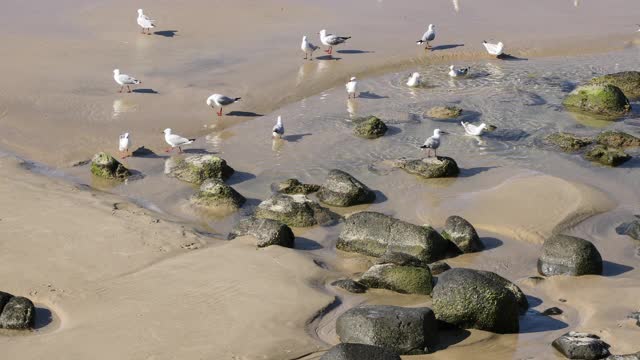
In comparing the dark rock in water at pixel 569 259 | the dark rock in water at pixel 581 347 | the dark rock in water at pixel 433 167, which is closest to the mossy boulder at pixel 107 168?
the dark rock in water at pixel 433 167

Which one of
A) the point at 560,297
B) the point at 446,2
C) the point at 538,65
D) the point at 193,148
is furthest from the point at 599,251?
the point at 446,2

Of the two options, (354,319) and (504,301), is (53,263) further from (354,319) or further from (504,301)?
(504,301)

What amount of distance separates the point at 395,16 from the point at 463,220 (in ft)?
50.2

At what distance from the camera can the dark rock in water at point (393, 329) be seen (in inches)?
371

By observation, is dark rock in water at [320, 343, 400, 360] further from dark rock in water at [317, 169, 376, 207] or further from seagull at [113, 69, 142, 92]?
seagull at [113, 69, 142, 92]

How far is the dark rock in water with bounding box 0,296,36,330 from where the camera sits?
9.80 metres

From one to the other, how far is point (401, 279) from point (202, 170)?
17.8 ft

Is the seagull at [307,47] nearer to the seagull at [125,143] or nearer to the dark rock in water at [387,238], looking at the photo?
the seagull at [125,143]

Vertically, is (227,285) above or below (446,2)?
below

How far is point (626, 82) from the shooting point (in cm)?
2112

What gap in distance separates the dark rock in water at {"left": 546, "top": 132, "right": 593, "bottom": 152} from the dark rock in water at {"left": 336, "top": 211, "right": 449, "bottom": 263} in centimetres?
A: 586

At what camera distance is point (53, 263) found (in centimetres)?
1162

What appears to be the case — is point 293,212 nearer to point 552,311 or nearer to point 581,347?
point 552,311

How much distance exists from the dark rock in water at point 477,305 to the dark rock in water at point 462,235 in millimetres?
2387
